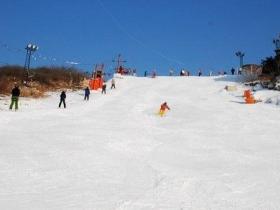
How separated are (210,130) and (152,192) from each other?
41.6 ft

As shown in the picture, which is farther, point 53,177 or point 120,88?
point 120,88

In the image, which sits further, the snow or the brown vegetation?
the brown vegetation

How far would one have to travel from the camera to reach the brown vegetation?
41.1m

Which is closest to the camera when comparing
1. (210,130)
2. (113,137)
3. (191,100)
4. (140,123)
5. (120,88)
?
(113,137)

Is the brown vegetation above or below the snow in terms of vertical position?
above

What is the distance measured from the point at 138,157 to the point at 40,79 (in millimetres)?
33670

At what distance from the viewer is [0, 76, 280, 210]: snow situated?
11875 mm

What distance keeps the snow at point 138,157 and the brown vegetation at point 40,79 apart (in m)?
6.27

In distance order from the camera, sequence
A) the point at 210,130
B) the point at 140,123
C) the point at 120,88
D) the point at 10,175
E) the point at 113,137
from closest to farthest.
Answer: the point at 10,175 → the point at 113,137 → the point at 210,130 → the point at 140,123 → the point at 120,88

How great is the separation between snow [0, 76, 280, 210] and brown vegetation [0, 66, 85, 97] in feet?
20.6

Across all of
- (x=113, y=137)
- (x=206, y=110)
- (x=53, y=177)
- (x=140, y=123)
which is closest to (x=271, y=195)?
(x=53, y=177)

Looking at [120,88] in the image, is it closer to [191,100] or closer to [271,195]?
[191,100]

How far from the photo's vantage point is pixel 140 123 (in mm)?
26516

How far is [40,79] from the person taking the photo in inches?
1951
